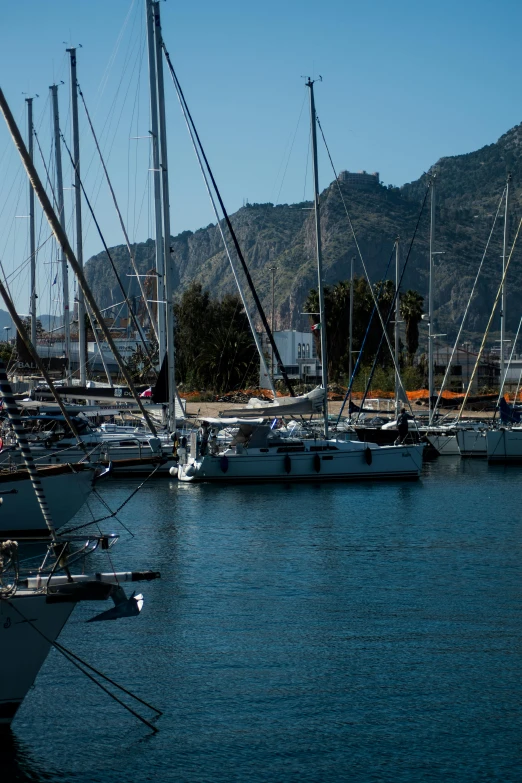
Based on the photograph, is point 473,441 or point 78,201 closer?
point 78,201

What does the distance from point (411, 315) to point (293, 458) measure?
46646 millimetres

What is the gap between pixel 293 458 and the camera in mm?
41281

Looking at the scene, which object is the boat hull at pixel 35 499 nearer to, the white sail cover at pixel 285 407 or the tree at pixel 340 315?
the white sail cover at pixel 285 407

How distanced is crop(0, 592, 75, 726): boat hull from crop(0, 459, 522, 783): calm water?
94 cm

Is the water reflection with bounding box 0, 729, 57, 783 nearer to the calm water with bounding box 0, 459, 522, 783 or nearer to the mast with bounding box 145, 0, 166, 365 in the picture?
the calm water with bounding box 0, 459, 522, 783

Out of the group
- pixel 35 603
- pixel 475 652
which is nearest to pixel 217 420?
pixel 475 652

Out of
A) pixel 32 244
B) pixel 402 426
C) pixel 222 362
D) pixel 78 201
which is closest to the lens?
pixel 78 201

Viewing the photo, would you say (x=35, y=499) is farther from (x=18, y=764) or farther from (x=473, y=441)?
(x=473, y=441)

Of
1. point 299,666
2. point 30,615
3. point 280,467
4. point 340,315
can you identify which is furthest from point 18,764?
point 340,315

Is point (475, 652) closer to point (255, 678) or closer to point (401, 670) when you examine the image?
point (401, 670)

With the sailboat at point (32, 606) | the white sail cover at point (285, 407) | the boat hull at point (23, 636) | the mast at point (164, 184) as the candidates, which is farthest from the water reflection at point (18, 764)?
the white sail cover at point (285, 407)

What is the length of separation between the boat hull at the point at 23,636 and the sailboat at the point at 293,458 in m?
27.8

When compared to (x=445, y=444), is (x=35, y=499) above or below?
above

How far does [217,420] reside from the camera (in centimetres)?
4003
